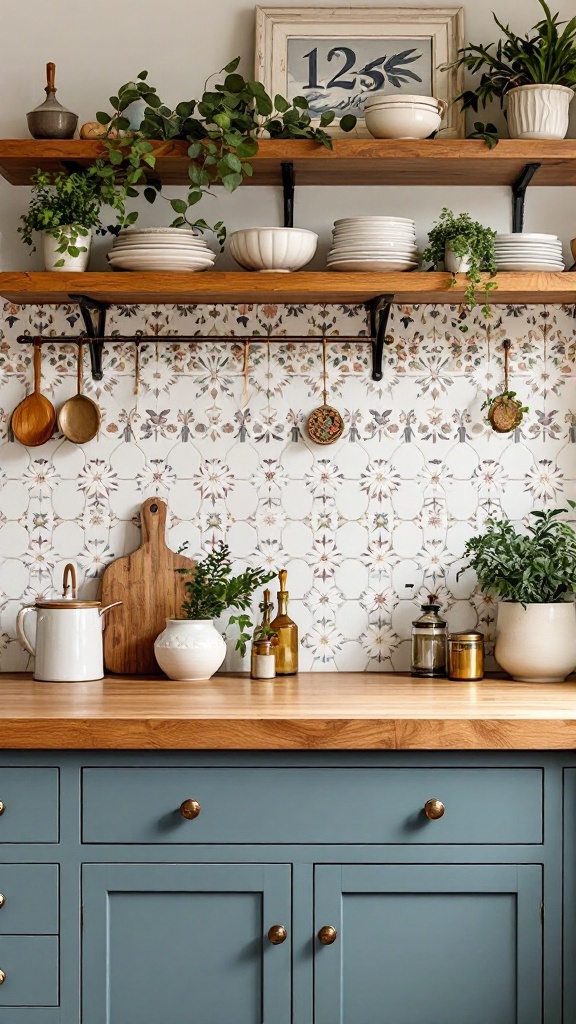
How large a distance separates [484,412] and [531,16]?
3.34 ft

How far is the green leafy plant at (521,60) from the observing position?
2582 millimetres

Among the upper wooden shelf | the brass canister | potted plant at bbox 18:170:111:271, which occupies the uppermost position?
the upper wooden shelf

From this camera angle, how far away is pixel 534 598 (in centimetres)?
257

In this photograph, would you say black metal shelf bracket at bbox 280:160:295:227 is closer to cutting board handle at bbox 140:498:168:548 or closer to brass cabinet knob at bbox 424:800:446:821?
cutting board handle at bbox 140:498:168:548

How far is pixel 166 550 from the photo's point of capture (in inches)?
108

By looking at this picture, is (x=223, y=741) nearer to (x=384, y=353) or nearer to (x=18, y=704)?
(x=18, y=704)

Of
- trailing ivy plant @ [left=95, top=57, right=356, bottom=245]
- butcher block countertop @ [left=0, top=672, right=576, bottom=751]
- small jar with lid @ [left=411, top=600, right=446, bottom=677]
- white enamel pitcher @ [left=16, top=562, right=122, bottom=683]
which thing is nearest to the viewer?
butcher block countertop @ [left=0, top=672, right=576, bottom=751]

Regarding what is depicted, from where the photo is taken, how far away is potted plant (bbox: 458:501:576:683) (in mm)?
2535

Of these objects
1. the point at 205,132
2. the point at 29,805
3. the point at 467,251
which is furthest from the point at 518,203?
the point at 29,805

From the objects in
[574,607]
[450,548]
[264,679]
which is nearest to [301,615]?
[264,679]

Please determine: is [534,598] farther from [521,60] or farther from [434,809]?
[521,60]

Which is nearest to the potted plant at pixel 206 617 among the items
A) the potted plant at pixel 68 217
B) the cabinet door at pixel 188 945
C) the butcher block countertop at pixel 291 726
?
the butcher block countertop at pixel 291 726

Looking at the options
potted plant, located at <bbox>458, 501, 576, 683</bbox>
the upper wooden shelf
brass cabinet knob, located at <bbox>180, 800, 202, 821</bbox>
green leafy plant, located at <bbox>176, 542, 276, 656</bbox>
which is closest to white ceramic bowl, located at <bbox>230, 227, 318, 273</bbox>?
the upper wooden shelf

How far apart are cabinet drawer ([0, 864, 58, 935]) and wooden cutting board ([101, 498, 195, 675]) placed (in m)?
0.68
